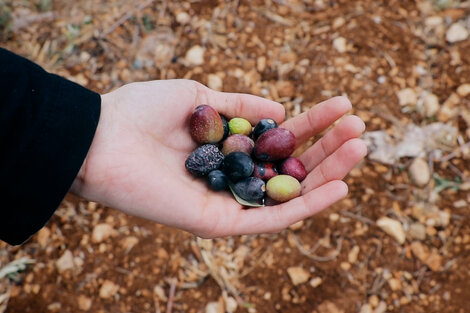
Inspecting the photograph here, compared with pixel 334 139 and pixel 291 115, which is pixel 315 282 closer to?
pixel 334 139

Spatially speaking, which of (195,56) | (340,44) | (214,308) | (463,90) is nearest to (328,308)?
(214,308)

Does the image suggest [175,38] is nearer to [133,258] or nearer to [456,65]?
[133,258]

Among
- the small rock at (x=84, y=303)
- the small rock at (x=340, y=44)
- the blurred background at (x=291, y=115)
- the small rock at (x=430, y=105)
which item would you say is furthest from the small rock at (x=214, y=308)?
the small rock at (x=340, y=44)

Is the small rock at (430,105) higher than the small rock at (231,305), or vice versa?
the small rock at (430,105)

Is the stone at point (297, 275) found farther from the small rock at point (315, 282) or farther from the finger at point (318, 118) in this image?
the finger at point (318, 118)

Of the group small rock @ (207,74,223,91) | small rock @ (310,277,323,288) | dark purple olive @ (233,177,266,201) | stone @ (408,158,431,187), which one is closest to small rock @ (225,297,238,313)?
small rock @ (310,277,323,288)
